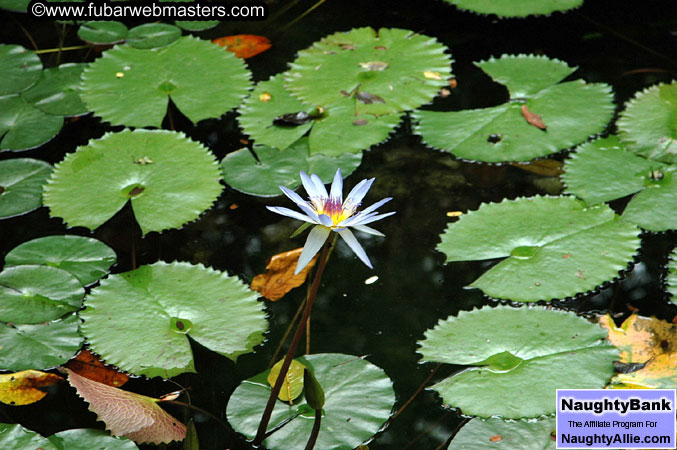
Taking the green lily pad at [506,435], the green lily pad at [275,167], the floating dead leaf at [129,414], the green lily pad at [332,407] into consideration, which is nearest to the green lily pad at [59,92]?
the green lily pad at [275,167]

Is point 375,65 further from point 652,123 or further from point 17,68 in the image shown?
point 17,68

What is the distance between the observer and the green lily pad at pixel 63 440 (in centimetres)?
173

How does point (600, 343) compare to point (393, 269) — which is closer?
point (600, 343)

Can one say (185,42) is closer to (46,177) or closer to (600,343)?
(46,177)

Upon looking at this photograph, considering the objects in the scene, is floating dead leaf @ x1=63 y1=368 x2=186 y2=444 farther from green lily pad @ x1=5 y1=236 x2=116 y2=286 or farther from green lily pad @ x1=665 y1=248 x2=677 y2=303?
green lily pad @ x1=665 y1=248 x2=677 y2=303

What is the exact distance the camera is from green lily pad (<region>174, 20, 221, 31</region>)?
3.43 metres

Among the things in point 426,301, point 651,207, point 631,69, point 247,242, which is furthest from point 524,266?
point 631,69

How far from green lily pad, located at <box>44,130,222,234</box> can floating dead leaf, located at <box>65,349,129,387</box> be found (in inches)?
18.9

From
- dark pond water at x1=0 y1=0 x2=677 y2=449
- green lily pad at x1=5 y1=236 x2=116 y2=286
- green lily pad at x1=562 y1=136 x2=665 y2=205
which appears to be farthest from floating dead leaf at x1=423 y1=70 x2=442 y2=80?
green lily pad at x1=5 y1=236 x2=116 y2=286

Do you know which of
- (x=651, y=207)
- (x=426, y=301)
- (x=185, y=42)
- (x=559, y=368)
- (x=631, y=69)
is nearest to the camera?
(x=559, y=368)

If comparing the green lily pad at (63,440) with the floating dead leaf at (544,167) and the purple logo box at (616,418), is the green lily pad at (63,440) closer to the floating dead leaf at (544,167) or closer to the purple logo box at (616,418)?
the purple logo box at (616,418)

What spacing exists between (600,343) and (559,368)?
16 centimetres

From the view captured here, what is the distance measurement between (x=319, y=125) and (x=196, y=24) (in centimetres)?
108

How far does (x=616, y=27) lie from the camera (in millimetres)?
3270
